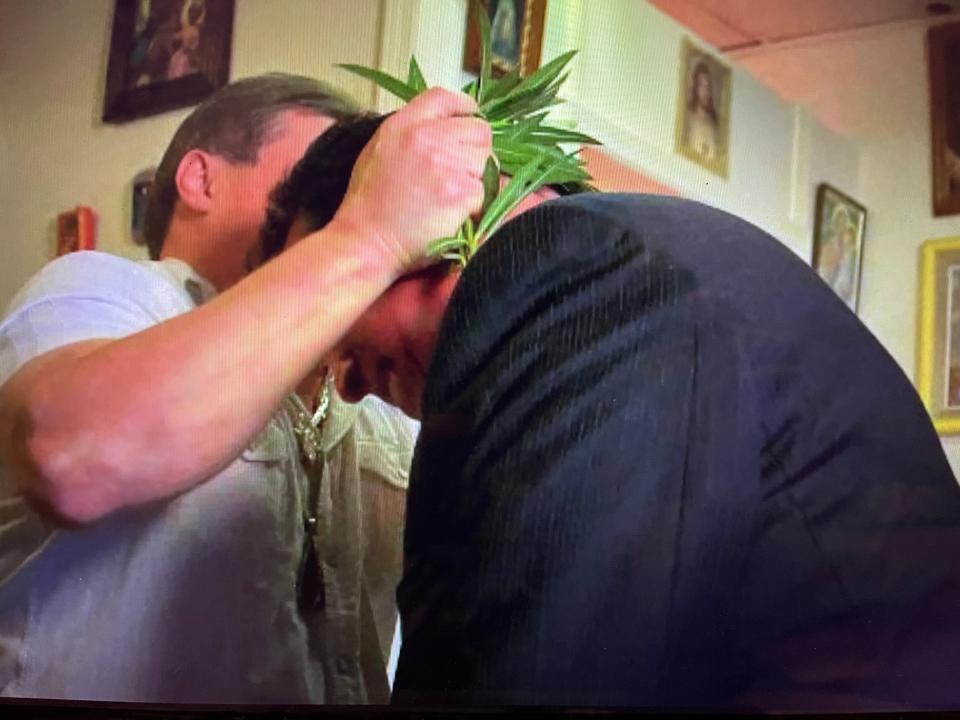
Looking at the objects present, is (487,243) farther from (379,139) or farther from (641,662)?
(641,662)

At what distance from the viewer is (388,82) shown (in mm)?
1011

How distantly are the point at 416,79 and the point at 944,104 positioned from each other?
396 mm

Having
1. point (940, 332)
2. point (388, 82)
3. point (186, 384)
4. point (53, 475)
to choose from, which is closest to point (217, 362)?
point (186, 384)

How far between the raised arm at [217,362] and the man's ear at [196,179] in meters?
0.10

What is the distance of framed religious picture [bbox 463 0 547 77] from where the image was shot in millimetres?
1003

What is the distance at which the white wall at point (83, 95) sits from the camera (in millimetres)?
1043

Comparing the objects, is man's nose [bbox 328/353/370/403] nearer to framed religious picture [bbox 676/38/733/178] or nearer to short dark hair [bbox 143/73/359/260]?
short dark hair [bbox 143/73/359/260]

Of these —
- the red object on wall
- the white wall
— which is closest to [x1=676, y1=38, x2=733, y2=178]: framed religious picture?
the white wall

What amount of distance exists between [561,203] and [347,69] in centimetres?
22

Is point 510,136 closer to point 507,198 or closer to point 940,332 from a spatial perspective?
point 507,198

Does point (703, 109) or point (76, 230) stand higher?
point (703, 109)

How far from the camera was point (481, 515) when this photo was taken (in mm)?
892

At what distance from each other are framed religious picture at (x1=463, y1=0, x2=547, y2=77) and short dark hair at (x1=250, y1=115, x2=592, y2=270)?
0.09 m

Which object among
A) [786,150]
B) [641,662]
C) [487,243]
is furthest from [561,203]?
[641,662]
